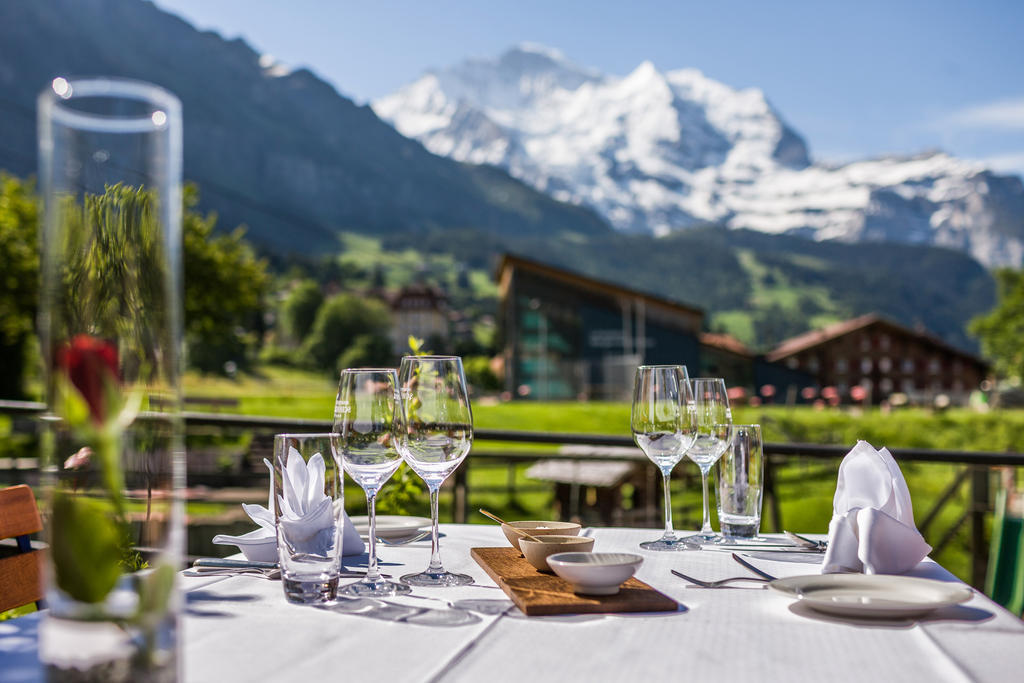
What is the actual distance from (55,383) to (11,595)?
3.56 ft

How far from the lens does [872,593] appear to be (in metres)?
1.02

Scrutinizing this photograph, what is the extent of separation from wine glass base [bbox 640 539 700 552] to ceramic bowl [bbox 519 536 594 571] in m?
0.29

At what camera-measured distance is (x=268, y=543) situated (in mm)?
1231

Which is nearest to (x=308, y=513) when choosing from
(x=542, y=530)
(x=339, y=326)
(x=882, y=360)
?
(x=542, y=530)

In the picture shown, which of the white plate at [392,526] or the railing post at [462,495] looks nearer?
the white plate at [392,526]

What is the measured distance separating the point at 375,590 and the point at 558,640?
0.98 feet

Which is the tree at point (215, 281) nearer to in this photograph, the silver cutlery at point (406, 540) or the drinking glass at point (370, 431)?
the silver cutlery at point (406, 540)

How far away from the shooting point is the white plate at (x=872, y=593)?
93cm

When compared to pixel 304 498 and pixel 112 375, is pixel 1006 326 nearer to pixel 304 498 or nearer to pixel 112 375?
pixel 304 498

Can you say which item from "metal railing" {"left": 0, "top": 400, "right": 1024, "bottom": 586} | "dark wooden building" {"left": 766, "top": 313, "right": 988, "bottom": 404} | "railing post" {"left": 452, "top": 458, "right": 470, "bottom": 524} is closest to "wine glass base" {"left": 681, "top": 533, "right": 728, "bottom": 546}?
"metal railing" {"left": 0, "top": 400, "right": 1024, "bottom": 586}

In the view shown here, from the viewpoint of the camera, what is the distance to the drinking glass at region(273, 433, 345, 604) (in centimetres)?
99

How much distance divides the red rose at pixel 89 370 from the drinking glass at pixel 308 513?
458mm

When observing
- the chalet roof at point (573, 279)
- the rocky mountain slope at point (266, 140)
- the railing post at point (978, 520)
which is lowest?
the railing post at point (978, 520)

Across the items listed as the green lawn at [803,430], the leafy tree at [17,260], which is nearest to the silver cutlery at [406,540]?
the green lawn at [803,430]
